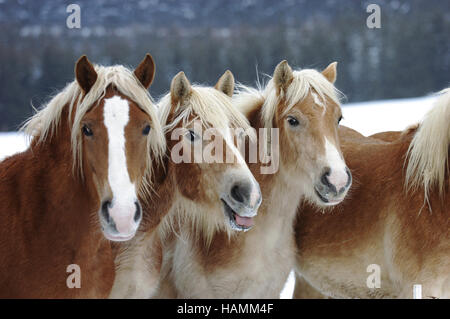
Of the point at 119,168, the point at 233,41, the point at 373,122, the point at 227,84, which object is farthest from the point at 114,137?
the point at 233,41

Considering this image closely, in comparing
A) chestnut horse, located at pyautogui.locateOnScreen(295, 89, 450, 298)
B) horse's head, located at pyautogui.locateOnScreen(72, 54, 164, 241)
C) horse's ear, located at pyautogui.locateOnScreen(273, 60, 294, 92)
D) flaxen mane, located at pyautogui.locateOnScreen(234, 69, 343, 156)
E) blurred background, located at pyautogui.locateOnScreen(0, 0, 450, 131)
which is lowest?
chestnut horse, located at pyautogui.locateOnScreen(295, 89, 450, 298)

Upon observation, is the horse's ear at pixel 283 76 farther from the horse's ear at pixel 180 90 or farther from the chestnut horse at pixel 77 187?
the chestnut horse at pixel 77 187

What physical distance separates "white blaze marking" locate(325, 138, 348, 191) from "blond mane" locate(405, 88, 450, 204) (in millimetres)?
655

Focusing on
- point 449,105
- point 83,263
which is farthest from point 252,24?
point 83,263

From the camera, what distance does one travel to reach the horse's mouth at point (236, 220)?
335 cm

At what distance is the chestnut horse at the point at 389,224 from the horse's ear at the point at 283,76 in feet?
3.16

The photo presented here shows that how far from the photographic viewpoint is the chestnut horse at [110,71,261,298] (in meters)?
3.32

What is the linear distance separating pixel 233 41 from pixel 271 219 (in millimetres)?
14520

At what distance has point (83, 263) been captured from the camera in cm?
288

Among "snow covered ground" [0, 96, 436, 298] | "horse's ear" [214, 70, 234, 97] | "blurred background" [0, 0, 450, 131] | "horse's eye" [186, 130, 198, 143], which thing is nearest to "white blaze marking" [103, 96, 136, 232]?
"horse's eye" [186, 130, 198, 143]

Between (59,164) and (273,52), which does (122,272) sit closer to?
(59,164)

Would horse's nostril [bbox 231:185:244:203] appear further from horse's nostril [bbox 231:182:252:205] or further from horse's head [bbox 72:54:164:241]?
horse's head [bbox 72:54:164:241]

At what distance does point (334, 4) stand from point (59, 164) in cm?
1884

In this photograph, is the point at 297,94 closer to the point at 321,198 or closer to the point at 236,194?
the point at 321,198
